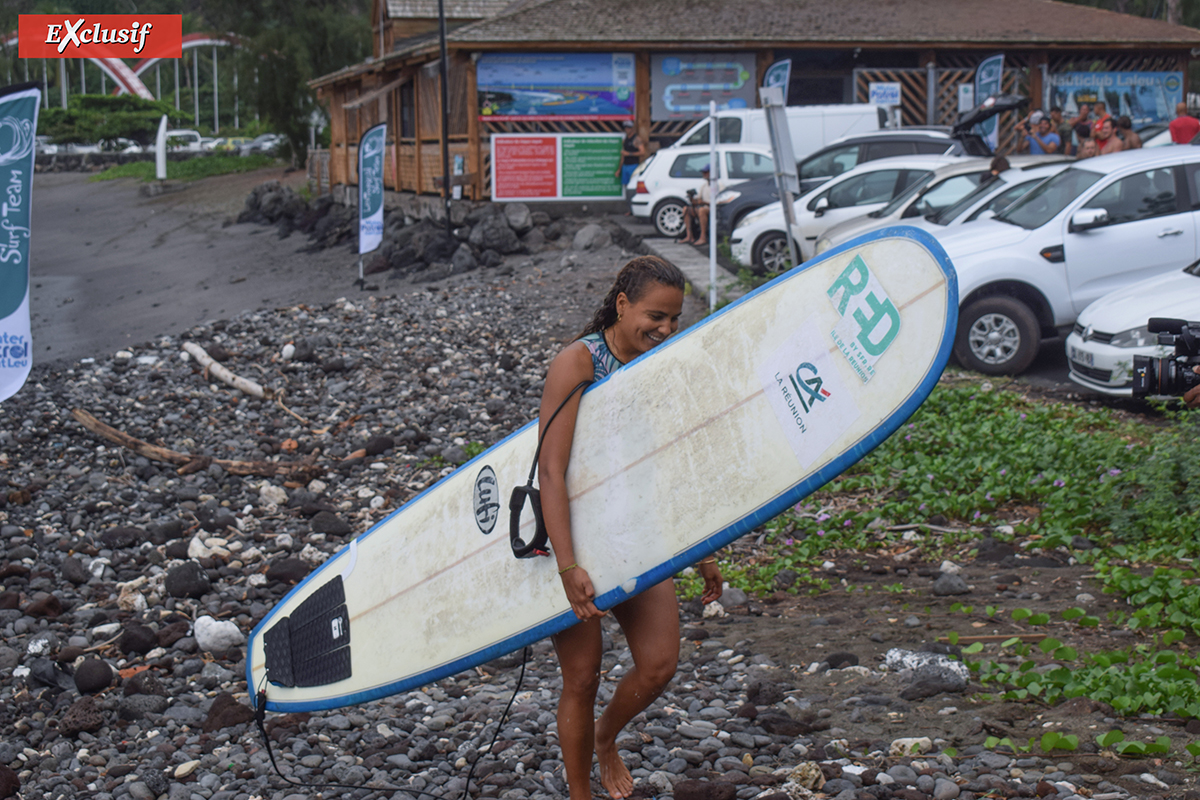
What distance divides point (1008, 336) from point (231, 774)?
7.73 meters

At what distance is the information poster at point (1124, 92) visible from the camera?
944 inches

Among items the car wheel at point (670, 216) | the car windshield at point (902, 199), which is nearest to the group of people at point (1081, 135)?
the car windshield at point (902, 199)

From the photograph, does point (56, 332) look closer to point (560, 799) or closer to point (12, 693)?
point (12, 693)

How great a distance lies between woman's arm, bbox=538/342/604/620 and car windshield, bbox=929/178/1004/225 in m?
8.75

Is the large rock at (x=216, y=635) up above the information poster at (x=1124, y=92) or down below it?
below

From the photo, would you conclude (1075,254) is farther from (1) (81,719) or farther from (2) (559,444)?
(1) (81,719)

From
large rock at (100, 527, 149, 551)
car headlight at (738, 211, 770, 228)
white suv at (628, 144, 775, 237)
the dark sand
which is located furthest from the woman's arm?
white suv at (628, 144, 775, 237)

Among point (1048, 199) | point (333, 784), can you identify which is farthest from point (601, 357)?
point (1048, 199)

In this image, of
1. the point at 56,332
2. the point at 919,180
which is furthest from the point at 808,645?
the point at 56,332

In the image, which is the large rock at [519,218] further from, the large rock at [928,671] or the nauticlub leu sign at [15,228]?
the large rock at [928,671]

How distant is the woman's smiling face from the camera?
304 cm

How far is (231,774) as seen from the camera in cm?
392

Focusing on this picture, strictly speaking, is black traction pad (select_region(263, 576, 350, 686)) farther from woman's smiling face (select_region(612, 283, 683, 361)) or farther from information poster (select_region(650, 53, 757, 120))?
information poster (select_region(650, 53, 757, 120))

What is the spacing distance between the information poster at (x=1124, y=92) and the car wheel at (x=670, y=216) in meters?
11.3
